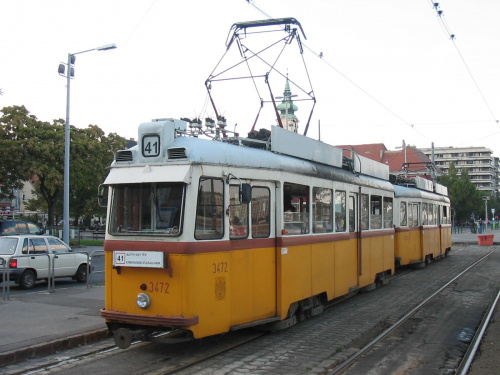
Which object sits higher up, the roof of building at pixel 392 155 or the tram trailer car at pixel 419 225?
the roof of building at pixel 392 155

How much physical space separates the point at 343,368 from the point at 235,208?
2.57 metres

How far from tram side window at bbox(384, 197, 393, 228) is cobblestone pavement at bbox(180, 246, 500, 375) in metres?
1.81

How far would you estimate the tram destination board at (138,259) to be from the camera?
22.5ft

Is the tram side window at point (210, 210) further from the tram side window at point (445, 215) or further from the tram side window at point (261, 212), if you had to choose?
the tram side window at point (445, 215)

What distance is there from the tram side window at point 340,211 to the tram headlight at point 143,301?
4865 millimetres

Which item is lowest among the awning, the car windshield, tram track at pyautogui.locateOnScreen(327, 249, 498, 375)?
tram track at pyautogui.locateOnScreen(327, 249, 498, 375)

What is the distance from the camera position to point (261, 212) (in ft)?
26.8

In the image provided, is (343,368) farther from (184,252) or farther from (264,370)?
(184,252)

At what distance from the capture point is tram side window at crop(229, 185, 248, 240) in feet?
24.8

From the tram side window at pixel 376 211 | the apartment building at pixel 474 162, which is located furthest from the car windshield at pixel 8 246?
the apartment building at pixel 474 162

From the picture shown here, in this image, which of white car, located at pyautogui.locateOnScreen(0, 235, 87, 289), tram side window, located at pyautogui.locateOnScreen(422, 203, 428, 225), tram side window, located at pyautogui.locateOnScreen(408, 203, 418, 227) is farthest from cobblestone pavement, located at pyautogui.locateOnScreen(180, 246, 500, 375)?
white car, located at pyautogui.locateOnScreen(0, 235, 87, 289)

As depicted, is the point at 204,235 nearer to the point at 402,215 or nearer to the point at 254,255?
the point at 254,255

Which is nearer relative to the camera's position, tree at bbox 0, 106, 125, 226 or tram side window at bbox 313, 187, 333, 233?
tram side window at bbox 313, 187, 333, 233

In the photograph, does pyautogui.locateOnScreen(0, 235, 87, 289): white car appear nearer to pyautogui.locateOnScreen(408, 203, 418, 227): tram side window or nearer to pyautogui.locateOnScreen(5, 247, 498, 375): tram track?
pyautogui.locateOnScreen(5, 247, 498, 375): tram track
